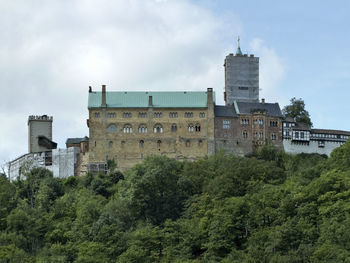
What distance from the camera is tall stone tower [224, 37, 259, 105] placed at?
117 meters

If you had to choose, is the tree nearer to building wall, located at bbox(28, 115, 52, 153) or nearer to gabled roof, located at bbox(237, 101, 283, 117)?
gabled roof, located at bbox(237, 101, 283, 117)

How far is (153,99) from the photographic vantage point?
108 m

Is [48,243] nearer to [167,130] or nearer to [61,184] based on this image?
[61,184]

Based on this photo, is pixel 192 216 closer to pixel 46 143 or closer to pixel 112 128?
pixel 112 128

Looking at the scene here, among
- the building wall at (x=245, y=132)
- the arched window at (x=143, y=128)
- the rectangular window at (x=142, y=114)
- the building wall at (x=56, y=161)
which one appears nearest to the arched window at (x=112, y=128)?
the arched window at (x=143, y=128)

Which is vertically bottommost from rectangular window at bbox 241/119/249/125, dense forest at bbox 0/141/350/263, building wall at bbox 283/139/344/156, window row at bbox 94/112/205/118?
dense forest at bbox 0/141/350/263

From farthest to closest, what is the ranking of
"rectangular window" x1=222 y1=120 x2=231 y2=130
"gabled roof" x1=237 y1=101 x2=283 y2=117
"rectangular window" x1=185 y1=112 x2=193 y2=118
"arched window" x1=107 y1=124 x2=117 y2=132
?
"gabled roof" x1=237 y1=101 x2=283 y2=117
"rectangular window" x1=185 y1=112 x2=193 y2=118
"rectangular window" x1=222 y1=120 x2=231 y2=130
"arched window" x1=107 y1=124 x2=117 y2=132

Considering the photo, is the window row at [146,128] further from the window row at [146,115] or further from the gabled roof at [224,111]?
the gabled roof at [224,111]

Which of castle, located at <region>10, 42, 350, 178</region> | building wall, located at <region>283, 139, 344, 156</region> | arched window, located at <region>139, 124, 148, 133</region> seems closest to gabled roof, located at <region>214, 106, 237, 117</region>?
castle, located at <region>10, 42, 350, 178</region>

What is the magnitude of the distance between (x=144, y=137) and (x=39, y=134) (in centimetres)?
1355

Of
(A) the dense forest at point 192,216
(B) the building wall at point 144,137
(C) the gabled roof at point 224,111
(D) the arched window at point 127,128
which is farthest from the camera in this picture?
(C) the gabled roof at point 224,111

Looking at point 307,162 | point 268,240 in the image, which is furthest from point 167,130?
point 268,240

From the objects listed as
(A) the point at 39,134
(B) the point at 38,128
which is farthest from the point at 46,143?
(B) the point at 38,128

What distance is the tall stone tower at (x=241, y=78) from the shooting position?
11712 centimetres
